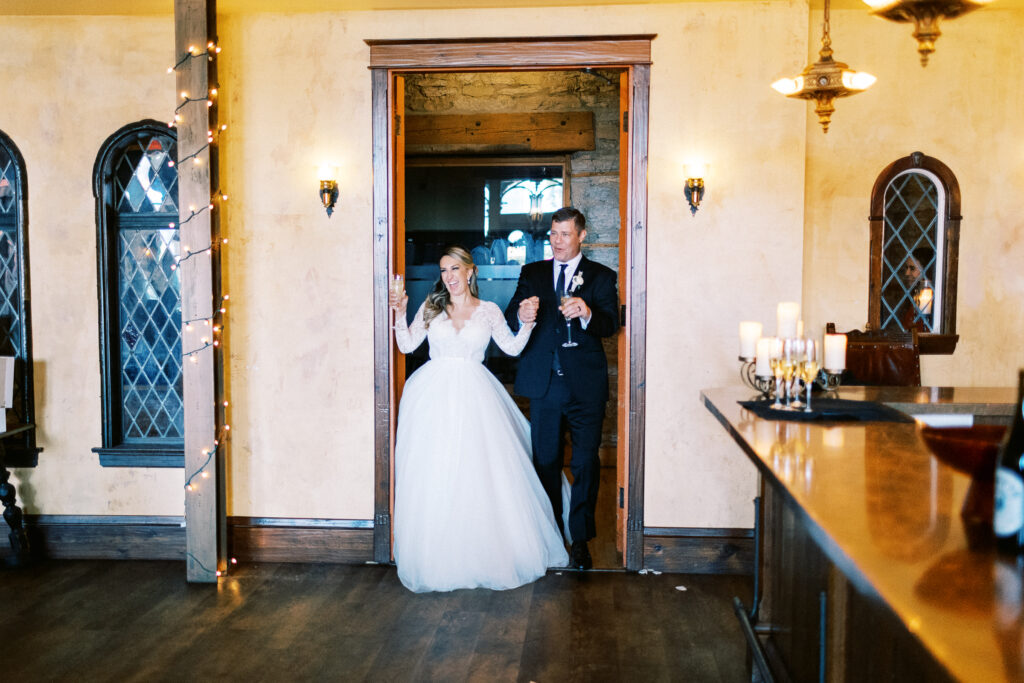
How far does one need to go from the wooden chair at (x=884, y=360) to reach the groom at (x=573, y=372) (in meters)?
1.31

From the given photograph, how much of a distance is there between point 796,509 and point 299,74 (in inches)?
146

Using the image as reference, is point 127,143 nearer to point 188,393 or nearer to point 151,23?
point 151,23

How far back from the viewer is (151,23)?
4590mm

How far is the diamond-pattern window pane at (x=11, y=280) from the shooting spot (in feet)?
15.5

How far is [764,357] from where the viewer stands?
10.3 feet

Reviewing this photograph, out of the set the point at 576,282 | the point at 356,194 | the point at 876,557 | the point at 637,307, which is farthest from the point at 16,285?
the point at 876,557

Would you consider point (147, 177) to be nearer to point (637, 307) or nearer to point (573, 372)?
point (573, 372)

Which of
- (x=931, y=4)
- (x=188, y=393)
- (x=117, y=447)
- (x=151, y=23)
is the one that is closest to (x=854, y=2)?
(x=931, y=4)

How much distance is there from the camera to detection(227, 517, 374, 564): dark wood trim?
4.63 metres

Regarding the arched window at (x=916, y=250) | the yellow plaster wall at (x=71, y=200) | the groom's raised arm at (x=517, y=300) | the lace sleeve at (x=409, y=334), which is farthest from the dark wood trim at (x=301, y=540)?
the arched window at (x=916, y=250)

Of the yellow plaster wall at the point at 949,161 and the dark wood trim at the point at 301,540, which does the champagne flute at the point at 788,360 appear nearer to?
the yellow plaster wall at the point at 949,161

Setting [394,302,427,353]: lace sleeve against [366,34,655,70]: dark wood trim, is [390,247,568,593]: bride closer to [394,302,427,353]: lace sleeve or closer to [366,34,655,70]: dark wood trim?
[394,302,427,353]: lace sleeve

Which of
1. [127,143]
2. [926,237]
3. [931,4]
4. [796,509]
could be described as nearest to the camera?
[796,509]

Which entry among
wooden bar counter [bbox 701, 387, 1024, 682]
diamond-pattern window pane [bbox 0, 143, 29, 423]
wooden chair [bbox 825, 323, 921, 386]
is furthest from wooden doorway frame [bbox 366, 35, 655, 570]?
diamond-pattern window pane [bbox 0, 143, 29, 423]
